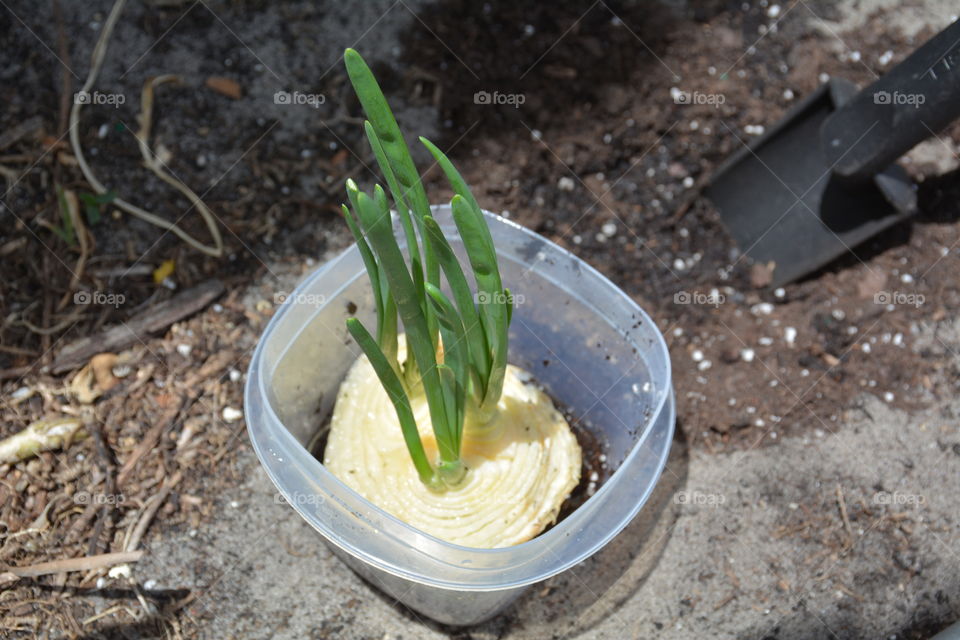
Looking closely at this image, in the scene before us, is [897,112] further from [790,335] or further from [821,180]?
[790,335]

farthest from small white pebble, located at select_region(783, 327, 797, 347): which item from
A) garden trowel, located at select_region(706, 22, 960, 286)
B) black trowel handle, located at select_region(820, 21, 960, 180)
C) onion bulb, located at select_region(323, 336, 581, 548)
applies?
onion bulb, located at select_region(323, 336, 581, 548)

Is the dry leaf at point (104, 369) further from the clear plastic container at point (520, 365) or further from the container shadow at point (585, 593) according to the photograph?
the container shadow at point (585, 593)

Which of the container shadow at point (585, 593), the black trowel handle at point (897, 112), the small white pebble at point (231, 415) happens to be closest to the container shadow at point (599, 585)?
the container shadow at point (585, 593)

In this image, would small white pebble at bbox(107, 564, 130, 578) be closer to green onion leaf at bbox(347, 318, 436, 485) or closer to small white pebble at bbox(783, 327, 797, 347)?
green onion leaf at bbox(347, 318, 436, 485)

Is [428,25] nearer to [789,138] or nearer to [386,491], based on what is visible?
[789,138]

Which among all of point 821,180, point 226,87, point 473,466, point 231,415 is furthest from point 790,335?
point 226,87

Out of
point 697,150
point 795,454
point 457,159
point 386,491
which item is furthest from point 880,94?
point 386,491
